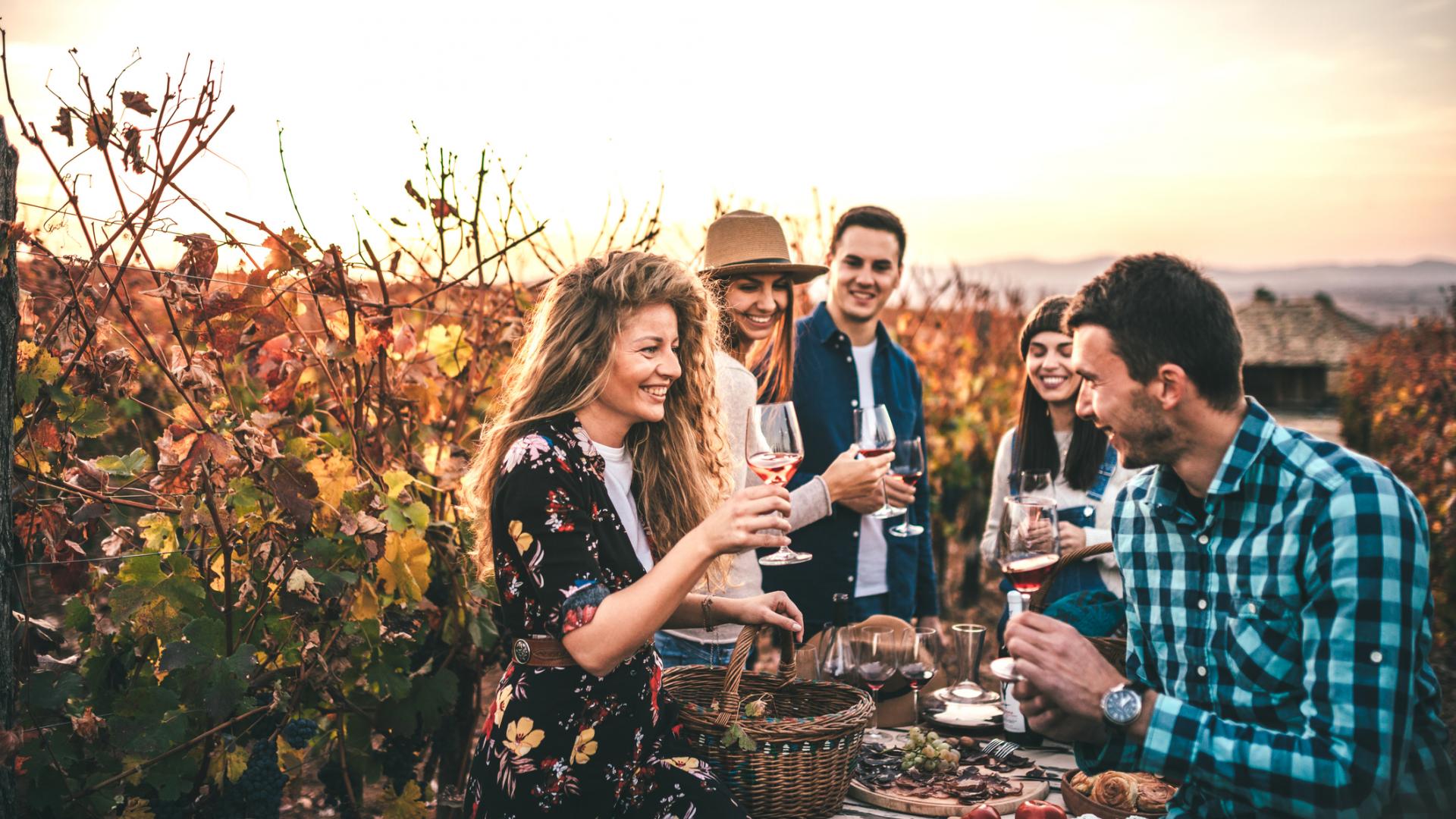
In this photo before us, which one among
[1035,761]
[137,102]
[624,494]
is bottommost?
[1035,761]

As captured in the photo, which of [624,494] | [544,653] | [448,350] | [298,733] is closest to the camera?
[544,653]

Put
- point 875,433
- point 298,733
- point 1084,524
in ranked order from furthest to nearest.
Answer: point 1084,524, point 875,433, point 298,733

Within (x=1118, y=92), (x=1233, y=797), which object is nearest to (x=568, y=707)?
(x=1233, y=797)

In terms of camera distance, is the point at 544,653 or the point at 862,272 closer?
the point at 544,653

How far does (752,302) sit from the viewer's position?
3562 millimetres

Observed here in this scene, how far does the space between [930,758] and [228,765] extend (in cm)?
168

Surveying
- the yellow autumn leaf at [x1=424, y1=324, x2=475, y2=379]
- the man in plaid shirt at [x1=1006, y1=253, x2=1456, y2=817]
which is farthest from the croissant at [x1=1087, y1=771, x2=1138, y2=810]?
the yellow autumn leaf at [x1=424, y1=324, x2=475, y2=379]

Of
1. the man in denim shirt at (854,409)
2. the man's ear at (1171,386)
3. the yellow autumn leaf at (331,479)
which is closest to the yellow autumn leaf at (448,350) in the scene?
the yellow autumn leaf at (331,479)

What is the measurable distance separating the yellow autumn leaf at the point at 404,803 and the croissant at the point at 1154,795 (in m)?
1.94

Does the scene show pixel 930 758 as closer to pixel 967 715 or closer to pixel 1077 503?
pixel 967 715

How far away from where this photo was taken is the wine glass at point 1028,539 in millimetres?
2068

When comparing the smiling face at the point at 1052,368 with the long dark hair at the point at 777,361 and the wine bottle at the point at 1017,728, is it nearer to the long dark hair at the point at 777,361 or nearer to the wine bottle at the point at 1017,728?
the long dark hair at the point at 777,361

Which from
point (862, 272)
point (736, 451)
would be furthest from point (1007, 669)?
point (862, 272)

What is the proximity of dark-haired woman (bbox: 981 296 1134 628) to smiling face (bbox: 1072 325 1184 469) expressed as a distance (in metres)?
1.61
